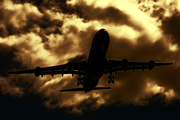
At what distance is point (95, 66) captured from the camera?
139ft

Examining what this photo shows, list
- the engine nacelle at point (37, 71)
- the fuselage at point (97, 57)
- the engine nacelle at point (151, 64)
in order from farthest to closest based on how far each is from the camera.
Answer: the engine nacelle at point (151, 64) → the engine nacelle at point (37, 71) → the fuselage at point (97, 57)

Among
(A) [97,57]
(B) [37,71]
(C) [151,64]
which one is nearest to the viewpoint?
(A) [97,57]


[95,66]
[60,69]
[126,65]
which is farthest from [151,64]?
[60,69]

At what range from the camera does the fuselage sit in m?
38.4

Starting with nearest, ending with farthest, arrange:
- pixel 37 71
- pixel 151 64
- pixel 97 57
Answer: pixel 97 57, pixel 37 71, pixel 151 64

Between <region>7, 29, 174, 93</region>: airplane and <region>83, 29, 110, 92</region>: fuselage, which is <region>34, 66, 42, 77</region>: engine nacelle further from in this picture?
<region>83, 29, 110, 92</region>: fuselage

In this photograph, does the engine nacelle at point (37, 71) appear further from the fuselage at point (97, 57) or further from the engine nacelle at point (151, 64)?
the engine nacelle at point (151, 64)

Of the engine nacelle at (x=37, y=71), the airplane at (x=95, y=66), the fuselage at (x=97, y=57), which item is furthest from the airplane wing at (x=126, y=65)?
the engine nacelle at (x=37, y=71)

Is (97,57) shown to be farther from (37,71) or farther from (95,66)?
(37,71)

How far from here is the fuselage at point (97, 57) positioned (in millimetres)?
38406

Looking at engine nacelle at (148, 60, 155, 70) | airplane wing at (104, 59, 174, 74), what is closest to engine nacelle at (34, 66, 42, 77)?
airplane wing at (104, 59, 174, 74)

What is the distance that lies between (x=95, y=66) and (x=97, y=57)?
2.38m

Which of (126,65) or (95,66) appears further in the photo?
(126,65)

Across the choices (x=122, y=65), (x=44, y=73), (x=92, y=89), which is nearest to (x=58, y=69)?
(x=44, y=73)
